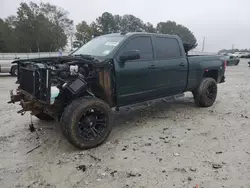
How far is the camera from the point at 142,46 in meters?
4.66

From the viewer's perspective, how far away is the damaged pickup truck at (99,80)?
11.9 feet

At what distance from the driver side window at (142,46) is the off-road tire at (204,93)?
196 centimetres

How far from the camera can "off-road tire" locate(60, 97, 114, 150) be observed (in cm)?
356

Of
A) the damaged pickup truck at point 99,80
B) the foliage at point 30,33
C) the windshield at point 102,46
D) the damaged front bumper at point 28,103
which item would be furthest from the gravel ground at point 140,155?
the foliage at point 30,33

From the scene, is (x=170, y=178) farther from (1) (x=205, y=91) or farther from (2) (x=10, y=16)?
(2) (x=10, y=16)

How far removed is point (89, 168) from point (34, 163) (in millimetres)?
849

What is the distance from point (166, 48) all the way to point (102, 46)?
1.47 metres

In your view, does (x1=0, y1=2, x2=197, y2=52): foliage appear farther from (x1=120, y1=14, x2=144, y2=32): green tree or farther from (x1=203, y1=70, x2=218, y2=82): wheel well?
(x1=203, y1=70, x2=218, y2=82): wheel well

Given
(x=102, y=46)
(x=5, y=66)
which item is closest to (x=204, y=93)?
(x=102, y=46)

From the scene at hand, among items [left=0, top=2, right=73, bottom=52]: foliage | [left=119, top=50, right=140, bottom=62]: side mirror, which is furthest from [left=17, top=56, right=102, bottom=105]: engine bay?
[left=0, top=2, right=73, bottom=52]: foliage

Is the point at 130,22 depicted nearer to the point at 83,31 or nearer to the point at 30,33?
the point at 83,31

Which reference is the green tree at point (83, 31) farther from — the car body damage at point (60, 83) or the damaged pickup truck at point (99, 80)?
the car body damage at point (60, 83)

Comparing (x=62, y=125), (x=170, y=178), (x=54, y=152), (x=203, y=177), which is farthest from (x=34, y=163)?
(x=203, y=177)

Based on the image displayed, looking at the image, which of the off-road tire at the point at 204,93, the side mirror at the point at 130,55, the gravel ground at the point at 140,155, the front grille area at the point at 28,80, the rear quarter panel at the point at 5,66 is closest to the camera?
the gravel ground at the point at 140,155
